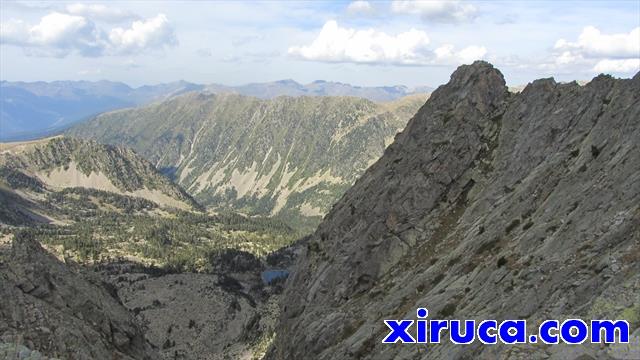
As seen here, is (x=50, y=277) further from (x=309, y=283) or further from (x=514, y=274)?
(x=514, y=274)

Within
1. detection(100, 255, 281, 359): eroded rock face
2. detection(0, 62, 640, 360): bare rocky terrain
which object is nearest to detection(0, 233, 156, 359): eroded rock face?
detection(0, 62, 640, 360): bare rocky terrain

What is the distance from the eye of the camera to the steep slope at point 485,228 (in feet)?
109

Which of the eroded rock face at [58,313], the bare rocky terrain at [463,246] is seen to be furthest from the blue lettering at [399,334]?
the eroded rock face at [58,313]

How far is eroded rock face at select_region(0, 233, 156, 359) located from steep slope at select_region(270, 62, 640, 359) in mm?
22843

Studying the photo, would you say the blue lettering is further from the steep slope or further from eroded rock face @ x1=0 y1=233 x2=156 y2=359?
eroded rock face @ x1=0 y1=233 x2=156 y2=359

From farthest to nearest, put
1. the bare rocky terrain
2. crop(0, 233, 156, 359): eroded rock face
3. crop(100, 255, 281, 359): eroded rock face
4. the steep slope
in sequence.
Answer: crop(100, 255, 281, 359): eroded rock face, crop(0, 233, 156, 359): eroded rock face, the bare rocky terrain, the steep slope

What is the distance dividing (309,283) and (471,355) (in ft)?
145

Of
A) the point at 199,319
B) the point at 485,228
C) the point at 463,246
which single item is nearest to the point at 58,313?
the point at 463,246

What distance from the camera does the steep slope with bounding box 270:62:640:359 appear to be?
33.3m

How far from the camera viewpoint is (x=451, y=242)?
58.1m

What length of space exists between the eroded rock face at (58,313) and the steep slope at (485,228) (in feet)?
74.9

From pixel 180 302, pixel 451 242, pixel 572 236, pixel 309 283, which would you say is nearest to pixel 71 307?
pixel 309 283

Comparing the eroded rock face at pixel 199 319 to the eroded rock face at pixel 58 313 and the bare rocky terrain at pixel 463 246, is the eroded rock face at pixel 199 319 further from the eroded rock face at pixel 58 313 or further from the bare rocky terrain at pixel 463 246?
the eroded rock face at pixel 58 313

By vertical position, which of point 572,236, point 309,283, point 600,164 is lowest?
point 309,283
